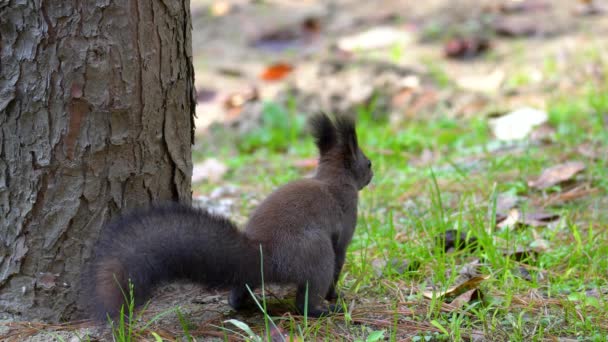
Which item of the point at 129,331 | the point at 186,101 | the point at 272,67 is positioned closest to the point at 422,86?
the point at 272,67

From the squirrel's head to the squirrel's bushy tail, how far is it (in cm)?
82

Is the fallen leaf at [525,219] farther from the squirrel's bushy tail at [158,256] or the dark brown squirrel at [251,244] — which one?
the squirrel's bushy tail at [158,256]

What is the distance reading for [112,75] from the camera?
2.48 m

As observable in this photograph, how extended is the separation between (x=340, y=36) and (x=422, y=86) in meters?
1.84

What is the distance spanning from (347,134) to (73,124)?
112 cm

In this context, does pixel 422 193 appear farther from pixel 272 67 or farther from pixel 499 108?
pixel 272 67

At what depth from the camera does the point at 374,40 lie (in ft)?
25.1

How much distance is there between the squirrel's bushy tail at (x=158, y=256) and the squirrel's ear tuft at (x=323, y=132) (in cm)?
80

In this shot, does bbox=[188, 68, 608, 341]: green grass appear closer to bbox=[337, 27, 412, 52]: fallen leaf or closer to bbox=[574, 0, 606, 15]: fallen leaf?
bbox=[337, 27, 412, 52]: fallen leaf

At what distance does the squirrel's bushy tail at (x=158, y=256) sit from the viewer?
7.27ft

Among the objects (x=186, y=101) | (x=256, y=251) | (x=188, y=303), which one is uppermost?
(x=186, y=101)

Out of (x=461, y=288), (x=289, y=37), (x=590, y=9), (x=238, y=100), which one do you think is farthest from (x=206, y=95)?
(x=461, y=288)

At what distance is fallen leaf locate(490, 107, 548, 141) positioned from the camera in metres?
5.16

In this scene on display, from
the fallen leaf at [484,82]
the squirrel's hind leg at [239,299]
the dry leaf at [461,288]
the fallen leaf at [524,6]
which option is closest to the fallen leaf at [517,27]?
the fallen leaf at [524,6]
